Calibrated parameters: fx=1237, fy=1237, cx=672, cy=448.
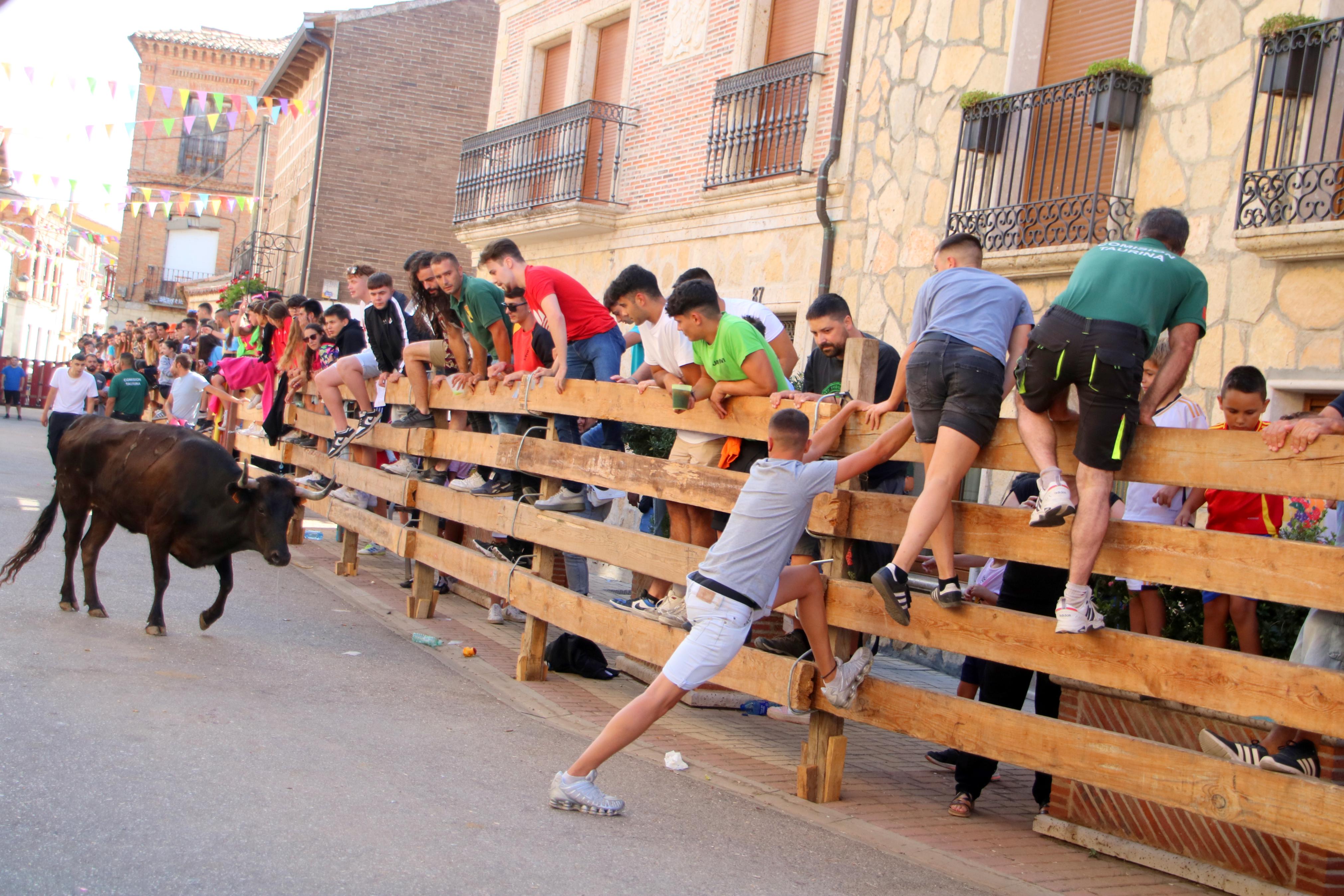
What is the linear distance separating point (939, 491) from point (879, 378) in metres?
1.80

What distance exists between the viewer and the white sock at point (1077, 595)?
15.3 ft

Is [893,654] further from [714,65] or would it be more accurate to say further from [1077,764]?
[714,65]

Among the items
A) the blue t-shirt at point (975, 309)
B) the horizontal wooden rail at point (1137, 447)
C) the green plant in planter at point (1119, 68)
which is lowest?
the horizontal wooden rail at point (1137, 447)

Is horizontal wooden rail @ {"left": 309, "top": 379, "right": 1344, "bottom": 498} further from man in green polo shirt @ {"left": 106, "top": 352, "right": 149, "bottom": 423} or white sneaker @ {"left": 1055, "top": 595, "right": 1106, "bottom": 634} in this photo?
man in green polo shirt @ {"left": 106, "top": 352, "right": 149, "bottom": 423}

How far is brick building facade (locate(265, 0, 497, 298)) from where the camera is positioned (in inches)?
1196

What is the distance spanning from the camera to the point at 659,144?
667 inches

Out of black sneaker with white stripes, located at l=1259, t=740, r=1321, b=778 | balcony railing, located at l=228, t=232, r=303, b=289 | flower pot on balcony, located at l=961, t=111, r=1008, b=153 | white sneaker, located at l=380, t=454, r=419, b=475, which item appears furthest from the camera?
balcony railing, located at l=228, t=232, r=303, b=289

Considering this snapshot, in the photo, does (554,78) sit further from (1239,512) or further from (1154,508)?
(1239,512)

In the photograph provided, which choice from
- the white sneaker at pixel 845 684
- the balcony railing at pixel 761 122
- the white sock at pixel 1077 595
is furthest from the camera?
the balcony railing at pixel 761 122

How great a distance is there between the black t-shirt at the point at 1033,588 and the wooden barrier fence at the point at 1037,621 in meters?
0.75

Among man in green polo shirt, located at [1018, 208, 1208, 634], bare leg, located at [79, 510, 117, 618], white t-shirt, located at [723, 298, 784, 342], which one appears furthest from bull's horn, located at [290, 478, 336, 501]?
man in green polo shirt, located at [1018, 208, 1208, 634]

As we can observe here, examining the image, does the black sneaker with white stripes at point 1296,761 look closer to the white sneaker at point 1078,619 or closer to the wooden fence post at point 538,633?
the white sneaker at point 1078,619

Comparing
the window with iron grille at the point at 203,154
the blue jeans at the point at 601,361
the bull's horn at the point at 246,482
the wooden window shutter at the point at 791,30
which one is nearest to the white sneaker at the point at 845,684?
the blue jeans at the point at 601,361

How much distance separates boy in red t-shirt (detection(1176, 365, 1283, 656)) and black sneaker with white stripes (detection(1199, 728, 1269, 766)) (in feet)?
4.33
